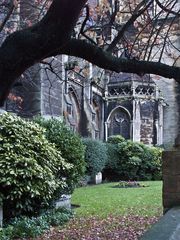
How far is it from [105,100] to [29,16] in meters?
18.2

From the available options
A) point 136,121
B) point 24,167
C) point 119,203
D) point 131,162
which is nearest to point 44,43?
point 24,167

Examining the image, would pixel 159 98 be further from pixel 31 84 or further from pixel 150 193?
pixel 150 193

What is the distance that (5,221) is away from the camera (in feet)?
27.4

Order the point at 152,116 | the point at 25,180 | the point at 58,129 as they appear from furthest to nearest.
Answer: the point at 152,116
the point at 58,129
the point at 25,180

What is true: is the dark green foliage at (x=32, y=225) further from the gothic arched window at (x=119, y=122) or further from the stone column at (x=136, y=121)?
the gothic arched window at (x=119, y=122)

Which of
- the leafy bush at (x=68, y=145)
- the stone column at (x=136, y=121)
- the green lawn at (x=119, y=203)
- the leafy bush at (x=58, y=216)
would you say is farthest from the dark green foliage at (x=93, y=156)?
the stone column at (x=136, y=121)

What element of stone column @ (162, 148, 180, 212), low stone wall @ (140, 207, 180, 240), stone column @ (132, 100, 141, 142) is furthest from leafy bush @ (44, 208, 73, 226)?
stone column @ (132, 100, 141, 142)

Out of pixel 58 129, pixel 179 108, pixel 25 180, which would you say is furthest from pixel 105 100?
pixel 25 180

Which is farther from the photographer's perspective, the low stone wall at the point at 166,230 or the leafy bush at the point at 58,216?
the leafy bush at the point at 58,216

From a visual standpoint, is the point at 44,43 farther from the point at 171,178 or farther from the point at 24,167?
the point at 24,167

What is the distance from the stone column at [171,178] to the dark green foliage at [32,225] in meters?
3.83

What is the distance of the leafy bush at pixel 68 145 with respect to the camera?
1095 cm

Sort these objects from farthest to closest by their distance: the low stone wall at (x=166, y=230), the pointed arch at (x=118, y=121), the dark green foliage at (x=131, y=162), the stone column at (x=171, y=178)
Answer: the pointed arch at (x=118, y=121) → the dark green foliage at (x=131, y=162) → the stone column at (x=171, y=178) → the low stone wall at (x=166, y=230)

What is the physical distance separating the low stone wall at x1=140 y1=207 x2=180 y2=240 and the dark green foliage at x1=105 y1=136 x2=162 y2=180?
18.7 metres
